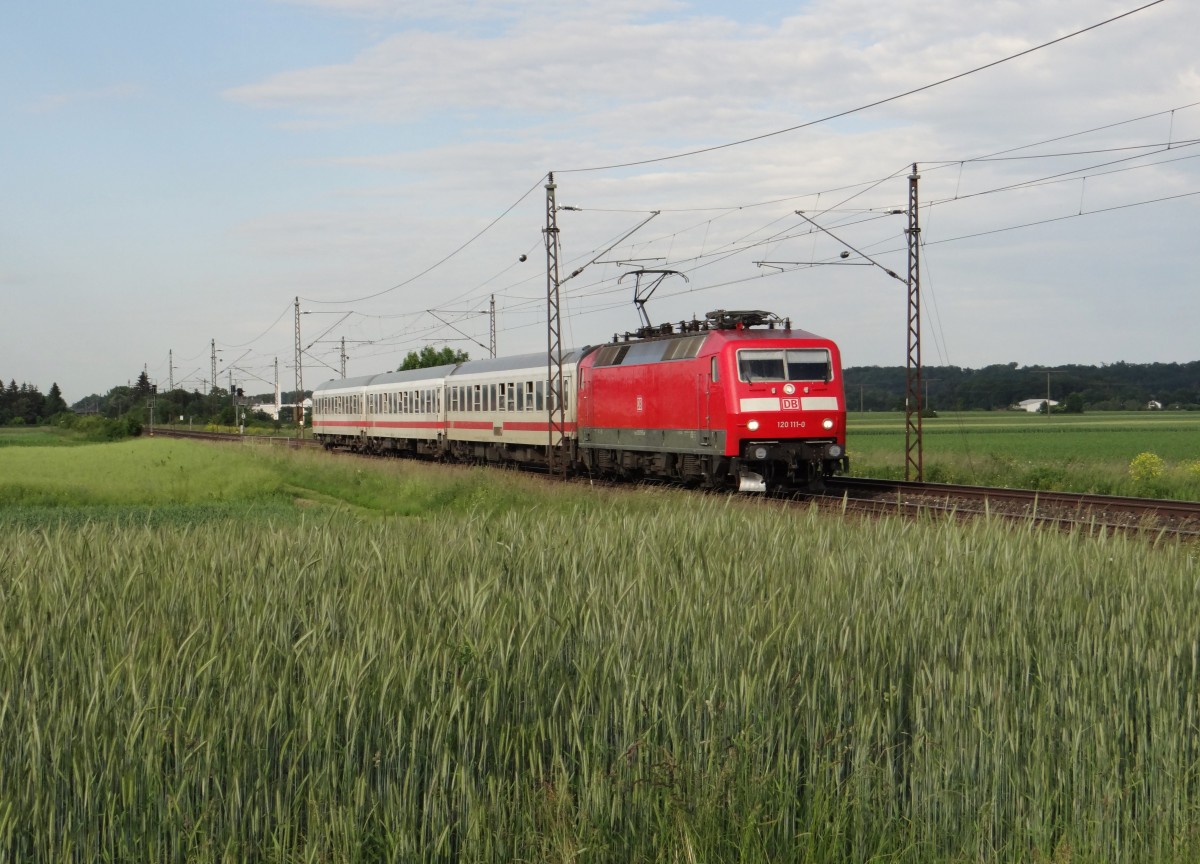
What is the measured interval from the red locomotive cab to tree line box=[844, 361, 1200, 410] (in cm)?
10921

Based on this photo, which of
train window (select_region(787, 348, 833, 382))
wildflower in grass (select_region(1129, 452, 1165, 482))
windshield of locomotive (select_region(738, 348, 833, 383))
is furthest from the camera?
wildflower in grass (select_region(1129, 452, 1165, 482))

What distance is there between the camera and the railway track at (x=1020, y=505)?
63.4 ft

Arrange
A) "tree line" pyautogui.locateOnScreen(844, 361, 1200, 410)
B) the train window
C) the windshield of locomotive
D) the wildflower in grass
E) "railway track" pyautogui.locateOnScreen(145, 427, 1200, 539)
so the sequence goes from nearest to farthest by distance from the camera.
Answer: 1. "railway track" pyautogui.locateOnScreen(145, 427, 1200, 539)
2. the windshield of locomotive
3. the train window
4. the wildflower in grass
5. "tree line" pyautogui.locateOnScreen(844, 361, 1200, 410)

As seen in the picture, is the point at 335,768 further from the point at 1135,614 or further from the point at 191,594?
the point at 1135,614

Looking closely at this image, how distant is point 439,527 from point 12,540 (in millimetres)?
3932

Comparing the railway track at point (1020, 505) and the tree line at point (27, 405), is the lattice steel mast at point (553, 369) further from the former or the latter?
the tree line at point (27, 405)

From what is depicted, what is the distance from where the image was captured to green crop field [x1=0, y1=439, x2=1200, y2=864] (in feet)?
16.1

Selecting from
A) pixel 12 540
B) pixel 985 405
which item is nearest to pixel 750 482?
pixel 12 540

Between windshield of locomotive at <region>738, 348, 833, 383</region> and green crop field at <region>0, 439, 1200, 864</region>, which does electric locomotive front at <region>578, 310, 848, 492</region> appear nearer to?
windshield of locomotive at <region>738, 348, 833, 383</region>

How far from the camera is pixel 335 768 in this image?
16.5 feet

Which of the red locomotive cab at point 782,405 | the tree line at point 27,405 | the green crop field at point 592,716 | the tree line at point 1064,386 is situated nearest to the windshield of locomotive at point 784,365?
the red locomotive cab at point 782,405

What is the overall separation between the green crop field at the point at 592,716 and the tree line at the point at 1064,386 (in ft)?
419

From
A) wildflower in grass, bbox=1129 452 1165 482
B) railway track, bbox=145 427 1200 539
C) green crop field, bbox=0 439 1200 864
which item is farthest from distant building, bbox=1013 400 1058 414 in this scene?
green crop field, bbox=0 439 1200 864

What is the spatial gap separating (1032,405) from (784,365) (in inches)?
5322
